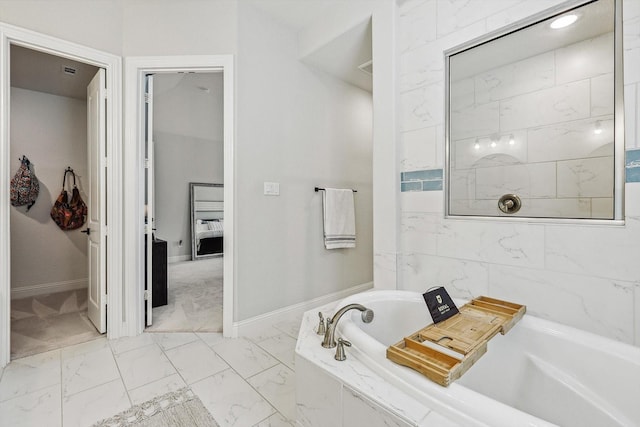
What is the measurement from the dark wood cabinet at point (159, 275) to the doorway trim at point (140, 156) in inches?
25.1

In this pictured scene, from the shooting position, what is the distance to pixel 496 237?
1624 millimetres

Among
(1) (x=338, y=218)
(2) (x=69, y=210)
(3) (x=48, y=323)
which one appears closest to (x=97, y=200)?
(3) (x=48, y=323)

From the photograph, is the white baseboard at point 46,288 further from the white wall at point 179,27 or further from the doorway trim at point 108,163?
the white wall at point 179,27

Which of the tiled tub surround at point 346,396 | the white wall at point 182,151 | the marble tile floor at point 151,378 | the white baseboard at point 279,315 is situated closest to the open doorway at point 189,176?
the white wall at point 182,151

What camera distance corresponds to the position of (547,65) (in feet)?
5.05

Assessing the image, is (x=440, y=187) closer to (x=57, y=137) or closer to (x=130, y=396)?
(x=130, y=396)

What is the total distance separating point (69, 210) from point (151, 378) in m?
2.81

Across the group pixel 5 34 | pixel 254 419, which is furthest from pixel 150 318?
pixel 5 34

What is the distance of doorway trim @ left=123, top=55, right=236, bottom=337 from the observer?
2273mm

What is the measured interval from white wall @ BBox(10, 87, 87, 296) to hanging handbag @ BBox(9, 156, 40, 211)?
8 cm

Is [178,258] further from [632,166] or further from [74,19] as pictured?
[632,166]

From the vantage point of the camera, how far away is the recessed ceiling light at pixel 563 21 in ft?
4.73

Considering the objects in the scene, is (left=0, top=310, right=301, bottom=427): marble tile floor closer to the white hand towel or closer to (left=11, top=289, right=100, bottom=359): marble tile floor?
(left=11, top=289, right=100, bottom=359): marble tile floor

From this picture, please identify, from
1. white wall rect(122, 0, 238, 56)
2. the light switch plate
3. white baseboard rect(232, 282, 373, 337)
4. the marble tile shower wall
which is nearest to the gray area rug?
white baseboard rect(232, 282, 373, 337)
